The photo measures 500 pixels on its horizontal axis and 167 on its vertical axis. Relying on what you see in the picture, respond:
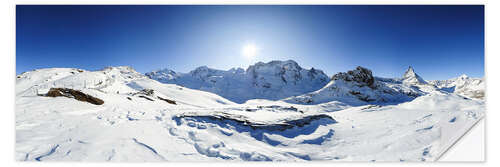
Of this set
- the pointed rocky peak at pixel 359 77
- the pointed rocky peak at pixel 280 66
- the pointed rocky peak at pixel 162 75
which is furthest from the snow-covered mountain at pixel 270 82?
the pointed rocky peak at pixel 359 77

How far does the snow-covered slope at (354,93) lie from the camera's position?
44500 millimetres

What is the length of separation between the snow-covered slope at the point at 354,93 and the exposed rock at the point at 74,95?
4092cm

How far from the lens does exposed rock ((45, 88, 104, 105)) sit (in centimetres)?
680

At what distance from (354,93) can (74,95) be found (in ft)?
170

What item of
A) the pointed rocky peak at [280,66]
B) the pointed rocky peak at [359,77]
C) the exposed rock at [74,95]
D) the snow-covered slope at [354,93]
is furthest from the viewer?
the pointed rocky peak at [280,66]

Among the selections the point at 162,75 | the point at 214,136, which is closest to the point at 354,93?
the point at 214,136

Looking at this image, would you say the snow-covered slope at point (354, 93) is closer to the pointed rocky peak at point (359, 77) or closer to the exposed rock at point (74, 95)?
the pointed rocky peak at point (359, 77)

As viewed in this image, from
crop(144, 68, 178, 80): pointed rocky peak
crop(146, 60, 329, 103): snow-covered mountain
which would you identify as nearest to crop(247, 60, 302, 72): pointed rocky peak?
crop(146, 60, 329, 103): snow-covered mountain

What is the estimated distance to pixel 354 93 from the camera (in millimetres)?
47156

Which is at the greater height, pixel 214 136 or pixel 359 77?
pixel 359 77
